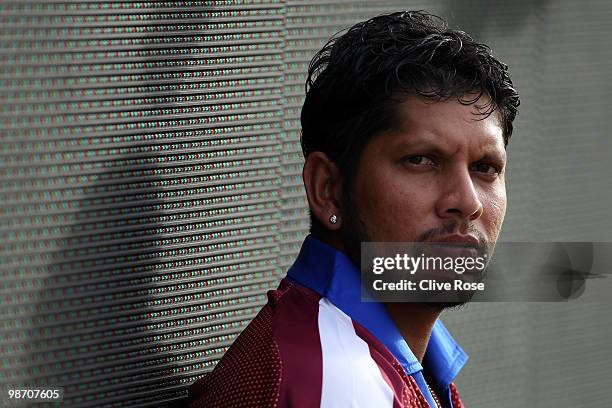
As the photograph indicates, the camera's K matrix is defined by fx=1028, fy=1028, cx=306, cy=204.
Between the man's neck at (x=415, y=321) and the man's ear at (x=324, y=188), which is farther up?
the man's ear at (x=324, y=188)

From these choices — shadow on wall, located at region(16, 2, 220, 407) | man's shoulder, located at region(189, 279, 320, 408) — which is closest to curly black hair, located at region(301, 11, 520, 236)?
man's shoulder, located at region(189, 279, 320, 408)

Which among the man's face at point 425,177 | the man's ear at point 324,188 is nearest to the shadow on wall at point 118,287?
the man's ear at point 324,188

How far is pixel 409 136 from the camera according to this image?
5.56 feet

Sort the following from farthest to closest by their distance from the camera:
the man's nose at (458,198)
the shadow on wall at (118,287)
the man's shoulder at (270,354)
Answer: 1. the shadow on wall at (118,287)
2. the man's nose at (458,198)
3. the man's shoulder at (270,354)

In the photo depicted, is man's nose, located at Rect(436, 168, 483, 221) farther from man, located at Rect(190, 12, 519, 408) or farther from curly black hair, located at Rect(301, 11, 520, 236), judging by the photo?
curly black hair, located at Rect(301, 11, 520, 236)

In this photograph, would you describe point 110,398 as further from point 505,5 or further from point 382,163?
point 505,5

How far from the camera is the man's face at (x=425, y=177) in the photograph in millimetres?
1695

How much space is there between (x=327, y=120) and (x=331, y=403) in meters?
0.51

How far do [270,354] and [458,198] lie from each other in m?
0.40

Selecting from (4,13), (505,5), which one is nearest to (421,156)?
(4,13)

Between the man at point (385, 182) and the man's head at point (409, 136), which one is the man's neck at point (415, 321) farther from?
the man's head at point (409, 136)

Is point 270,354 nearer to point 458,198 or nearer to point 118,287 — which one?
point 458,198

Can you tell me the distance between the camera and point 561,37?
326 centimetres

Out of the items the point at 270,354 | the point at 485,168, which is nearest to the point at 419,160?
the point at 485,168
